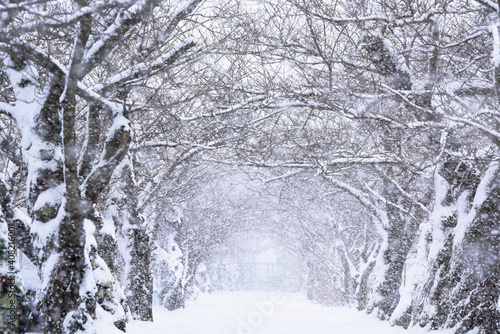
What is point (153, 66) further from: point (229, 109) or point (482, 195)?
point (482, 195)

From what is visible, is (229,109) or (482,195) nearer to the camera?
(482,195)

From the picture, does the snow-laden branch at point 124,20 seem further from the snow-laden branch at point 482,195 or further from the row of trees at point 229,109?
the snow-laden branch at point 482,195

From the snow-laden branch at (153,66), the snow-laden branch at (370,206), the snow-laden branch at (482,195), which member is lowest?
the snow-laden branch at (482,195)

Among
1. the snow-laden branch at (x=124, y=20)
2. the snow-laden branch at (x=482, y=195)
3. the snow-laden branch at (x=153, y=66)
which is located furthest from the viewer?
the snow-laden branch at (x=482, y=195)

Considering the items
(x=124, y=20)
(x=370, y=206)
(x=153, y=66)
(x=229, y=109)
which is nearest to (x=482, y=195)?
(x=229, y=109)

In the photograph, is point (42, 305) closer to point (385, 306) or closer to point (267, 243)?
point (385, 306)

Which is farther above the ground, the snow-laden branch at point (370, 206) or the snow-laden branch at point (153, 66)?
the snow-laden branch at point (153, 66)

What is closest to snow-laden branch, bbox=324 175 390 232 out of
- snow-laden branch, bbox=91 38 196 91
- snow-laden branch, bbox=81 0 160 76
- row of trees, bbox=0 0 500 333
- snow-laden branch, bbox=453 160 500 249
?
row of trees, bbox=0 0 500 333

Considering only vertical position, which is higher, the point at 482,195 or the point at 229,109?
the point at 229,109

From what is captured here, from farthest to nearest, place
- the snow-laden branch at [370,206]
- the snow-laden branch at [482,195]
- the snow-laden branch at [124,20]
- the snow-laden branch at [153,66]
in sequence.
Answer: the snow-laden branch at [370,206]
the snow-laden branch at [482,195]
the snow-laden branch at [153,66]
the snow-laden branch at [124,20]

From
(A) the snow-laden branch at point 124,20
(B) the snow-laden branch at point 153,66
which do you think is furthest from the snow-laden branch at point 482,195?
(A) the snow-laden branch at point 124,20

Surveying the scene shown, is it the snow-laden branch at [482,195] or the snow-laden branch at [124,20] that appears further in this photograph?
the snow-laden branch at [482,195]

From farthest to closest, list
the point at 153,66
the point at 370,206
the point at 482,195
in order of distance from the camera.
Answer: the point at 370,206, the point at 482,195, the point at 153,66

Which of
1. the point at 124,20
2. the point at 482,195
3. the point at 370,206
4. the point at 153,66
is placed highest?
the point at 124,20
